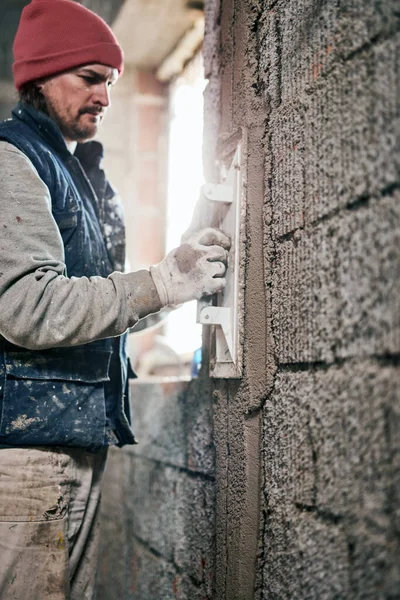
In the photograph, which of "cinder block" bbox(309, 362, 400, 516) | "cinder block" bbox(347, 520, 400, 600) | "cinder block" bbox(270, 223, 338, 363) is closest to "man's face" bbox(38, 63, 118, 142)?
"cinder block" bbox(270, 223, 338, 363)

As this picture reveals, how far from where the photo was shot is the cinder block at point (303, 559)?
0.92 m

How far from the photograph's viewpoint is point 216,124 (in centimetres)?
163

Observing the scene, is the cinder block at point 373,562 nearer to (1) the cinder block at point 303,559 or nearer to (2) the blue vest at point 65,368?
(1) the cinder block at point 303,559

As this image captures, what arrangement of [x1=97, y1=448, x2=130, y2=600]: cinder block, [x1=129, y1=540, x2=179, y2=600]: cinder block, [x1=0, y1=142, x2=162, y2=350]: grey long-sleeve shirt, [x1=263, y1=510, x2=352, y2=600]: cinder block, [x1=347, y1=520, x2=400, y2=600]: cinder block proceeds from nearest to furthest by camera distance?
[x1=347, y1=520, x2=400, y2=600]: cinder block → [x1=263, y1=510, x2=352, y2=600]: cinder block → [x1=0, y1=142, x2=162, y2=350]: grey long-sleeve shirt → [x1=129, y1=540, x2=179, y2=600]: cinder block → [x1=97, y1=448, x2=130, y2=600]: cinder block

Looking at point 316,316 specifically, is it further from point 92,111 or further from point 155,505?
point 155,505

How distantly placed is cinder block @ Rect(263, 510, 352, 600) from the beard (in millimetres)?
1215

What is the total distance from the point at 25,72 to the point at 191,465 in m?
1.30

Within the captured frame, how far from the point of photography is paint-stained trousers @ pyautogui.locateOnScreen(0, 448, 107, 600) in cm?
135

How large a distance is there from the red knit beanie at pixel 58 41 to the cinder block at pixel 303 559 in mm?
1384

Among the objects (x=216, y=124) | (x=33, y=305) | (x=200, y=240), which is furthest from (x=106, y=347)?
(x=216, y=124)

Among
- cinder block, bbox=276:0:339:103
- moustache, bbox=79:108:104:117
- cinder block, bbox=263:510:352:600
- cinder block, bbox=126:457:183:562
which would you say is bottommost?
cinder block, bbox=126:457:183:562

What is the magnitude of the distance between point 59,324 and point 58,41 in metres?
0.91

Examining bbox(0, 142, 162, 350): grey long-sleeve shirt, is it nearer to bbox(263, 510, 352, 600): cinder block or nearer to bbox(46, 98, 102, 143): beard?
bbox(46, 98, 102, 143): beard

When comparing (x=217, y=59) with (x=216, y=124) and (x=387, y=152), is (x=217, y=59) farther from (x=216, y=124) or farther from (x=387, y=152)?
(x=387, y=152)
